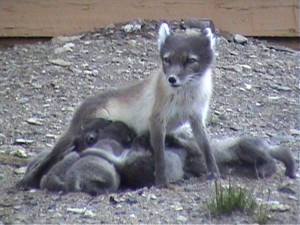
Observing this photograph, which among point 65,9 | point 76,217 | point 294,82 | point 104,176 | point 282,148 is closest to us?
point 76,217

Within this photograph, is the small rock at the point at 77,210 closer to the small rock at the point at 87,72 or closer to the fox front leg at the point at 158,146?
the fox front leg at the point at 158,146

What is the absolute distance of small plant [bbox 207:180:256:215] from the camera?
17.6 ft

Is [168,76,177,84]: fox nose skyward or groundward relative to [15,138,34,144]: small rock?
skyward

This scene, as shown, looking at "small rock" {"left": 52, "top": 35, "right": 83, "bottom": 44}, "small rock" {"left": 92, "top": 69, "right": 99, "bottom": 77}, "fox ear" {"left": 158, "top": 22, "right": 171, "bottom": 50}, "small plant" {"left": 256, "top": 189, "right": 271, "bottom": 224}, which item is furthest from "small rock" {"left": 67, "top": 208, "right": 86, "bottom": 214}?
"small rock" {"left": 52, "top": 35, "right": 83, "bottom": 44}

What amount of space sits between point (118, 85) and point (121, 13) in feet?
4.40

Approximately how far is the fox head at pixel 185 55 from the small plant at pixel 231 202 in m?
1.04

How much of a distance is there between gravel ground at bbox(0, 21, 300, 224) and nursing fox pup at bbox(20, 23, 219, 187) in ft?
1.04

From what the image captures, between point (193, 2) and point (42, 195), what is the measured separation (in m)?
4.02

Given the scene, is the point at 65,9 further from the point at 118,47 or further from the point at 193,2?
the point at 193,2

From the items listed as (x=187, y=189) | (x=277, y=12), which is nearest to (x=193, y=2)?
(x=277, y=12)

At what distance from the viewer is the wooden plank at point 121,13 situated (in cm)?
951

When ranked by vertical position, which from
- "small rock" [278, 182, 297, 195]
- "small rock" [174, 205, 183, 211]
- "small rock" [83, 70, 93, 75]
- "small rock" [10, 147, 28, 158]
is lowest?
"small rock" [174, 205, 183, 211]

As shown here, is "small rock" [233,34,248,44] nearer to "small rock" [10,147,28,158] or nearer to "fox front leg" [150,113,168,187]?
"small rock" [10,147,28,158]

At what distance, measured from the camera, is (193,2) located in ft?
31.2
